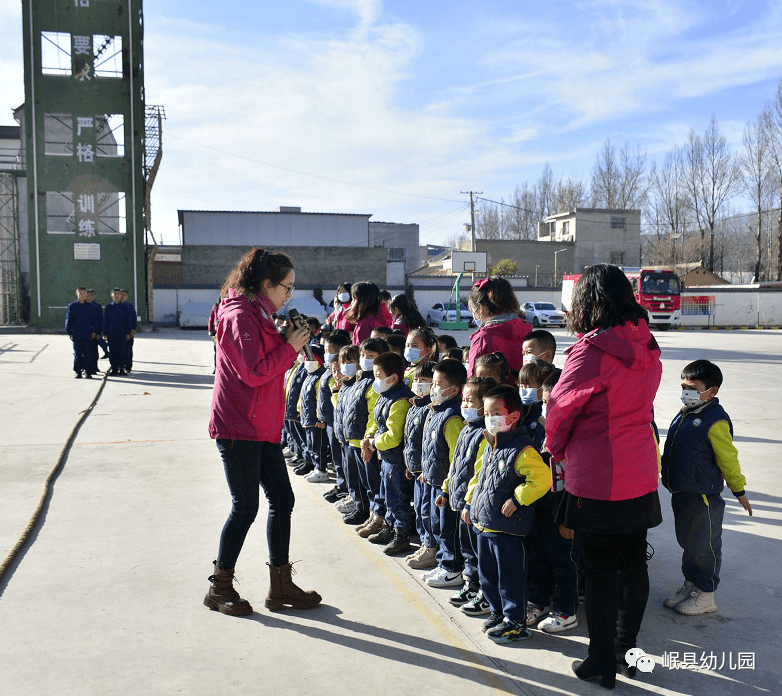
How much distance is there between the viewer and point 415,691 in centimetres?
322

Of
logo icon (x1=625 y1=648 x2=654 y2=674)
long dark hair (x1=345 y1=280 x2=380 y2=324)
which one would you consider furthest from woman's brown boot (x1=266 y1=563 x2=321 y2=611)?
long dark hair (x1=345 y1=280 x2=380 y2=324)

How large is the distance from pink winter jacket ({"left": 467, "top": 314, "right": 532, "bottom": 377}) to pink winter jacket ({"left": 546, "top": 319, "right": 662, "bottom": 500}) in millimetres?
1834

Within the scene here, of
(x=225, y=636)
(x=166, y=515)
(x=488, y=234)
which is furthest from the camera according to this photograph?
(x=488, y=234)

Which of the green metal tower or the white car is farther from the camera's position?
the white car

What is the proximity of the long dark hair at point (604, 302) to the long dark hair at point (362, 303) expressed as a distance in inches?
176

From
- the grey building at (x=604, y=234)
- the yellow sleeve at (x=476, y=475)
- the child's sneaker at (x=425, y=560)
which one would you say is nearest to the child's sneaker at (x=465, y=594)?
the child's sneaker at (x=425, y=560)

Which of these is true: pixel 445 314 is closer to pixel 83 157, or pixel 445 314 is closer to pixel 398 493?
pixel 83 157

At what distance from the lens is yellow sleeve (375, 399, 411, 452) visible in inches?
194

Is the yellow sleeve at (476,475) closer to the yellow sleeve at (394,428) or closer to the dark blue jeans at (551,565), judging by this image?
the dark blue jeans at (551,565)

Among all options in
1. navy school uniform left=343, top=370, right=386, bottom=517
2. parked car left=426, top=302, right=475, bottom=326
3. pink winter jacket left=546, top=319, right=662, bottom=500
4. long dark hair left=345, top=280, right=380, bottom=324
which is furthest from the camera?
parked car left=426, top=302, right=475, bottom=326

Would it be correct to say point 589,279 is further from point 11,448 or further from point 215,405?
point 11,448

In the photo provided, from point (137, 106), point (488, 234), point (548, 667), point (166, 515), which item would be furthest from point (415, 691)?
point (488, 234)

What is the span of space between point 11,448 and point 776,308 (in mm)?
40188

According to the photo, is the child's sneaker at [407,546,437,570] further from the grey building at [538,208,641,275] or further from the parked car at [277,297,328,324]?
the grey building at [538,208,641,275]
